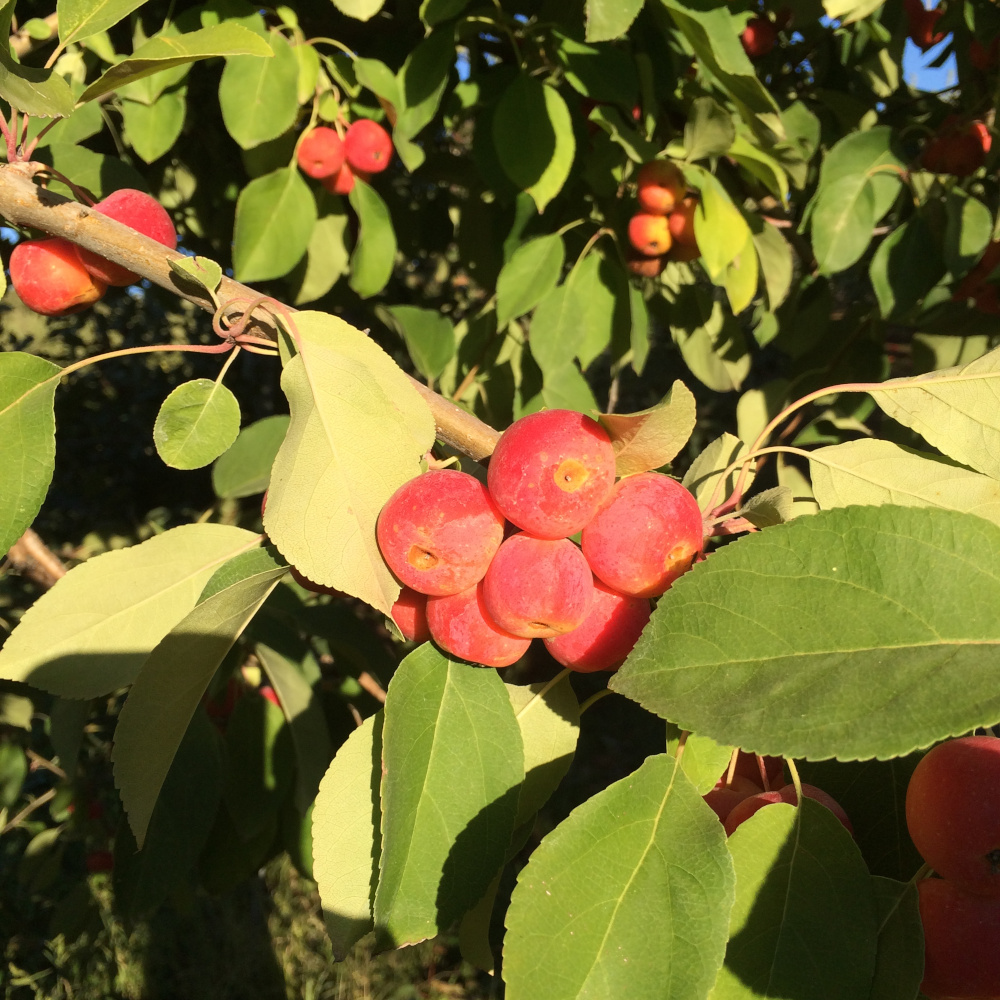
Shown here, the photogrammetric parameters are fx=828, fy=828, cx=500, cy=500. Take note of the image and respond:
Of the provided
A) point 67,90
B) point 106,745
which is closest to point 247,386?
point 106,745

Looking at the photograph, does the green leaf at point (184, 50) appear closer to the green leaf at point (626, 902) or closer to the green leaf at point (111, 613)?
the green leaf at point (111, 613)

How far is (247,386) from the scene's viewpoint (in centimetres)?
406

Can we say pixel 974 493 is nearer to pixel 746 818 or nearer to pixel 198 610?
pixel 746 818

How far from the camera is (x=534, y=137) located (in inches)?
64.1

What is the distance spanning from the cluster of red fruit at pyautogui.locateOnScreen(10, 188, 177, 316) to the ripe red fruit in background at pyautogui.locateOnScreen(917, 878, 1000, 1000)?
109 centimetres

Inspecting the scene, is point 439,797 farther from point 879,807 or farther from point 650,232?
point 650,232

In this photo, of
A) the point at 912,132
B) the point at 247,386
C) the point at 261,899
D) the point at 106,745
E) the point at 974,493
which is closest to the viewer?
the point at 974,493

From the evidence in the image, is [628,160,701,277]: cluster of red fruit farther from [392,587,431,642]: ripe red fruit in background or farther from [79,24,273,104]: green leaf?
[392,587,431,642]: ripe red fruit in background

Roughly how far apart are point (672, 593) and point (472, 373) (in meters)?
1.48

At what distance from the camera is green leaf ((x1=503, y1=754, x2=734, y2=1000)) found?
62 cm

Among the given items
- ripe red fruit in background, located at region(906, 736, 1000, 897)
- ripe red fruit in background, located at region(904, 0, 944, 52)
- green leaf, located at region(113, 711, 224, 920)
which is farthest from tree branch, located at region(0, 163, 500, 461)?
ripe red fruit in background, located at region(904, 0, 944, 52)

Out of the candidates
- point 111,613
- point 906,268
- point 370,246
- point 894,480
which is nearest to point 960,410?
point 894,480

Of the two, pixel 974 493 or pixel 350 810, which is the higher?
pixel 974 493

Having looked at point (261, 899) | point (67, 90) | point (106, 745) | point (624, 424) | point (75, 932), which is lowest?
point (261, 899)
